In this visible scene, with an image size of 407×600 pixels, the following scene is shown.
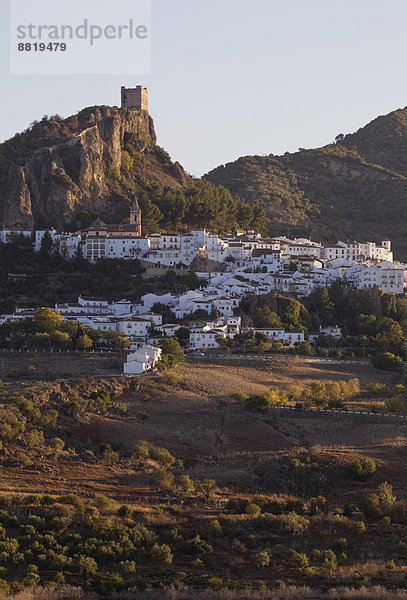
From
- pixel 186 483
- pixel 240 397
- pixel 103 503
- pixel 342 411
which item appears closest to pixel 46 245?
pixel 240 397

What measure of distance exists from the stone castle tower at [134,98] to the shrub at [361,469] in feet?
274

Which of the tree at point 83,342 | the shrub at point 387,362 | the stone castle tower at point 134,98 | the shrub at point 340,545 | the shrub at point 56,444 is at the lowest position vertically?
the shrub at point 340,545

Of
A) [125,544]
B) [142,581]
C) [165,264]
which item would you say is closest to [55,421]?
[125,544]

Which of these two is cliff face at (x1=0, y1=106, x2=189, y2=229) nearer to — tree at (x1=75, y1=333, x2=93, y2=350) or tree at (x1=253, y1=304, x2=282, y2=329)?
tree at (x1=253, y1=304, x2=282, y2=329)

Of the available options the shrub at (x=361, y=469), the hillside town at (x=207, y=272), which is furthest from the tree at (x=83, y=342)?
the shrub at (x=361, y=469)

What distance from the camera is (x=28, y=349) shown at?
67312 mm

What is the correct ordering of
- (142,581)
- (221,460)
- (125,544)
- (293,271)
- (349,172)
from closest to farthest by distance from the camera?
(142,581)
(125,544)
(221,460)
(293,271)
(349,172)

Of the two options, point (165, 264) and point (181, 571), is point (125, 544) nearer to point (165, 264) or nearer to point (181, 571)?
point (181, 571)

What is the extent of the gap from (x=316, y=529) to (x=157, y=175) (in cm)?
8247

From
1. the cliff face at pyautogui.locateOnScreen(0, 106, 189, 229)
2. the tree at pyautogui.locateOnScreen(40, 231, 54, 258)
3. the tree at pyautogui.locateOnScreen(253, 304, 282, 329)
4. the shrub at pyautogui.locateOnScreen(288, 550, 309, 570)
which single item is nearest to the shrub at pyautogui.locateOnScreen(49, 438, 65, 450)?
the shrub at pyautogui.locateOnScreen(288, 550, 309, 570)

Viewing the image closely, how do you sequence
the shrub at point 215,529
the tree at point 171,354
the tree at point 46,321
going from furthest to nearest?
the tree at point 46,321 < the tree at point 171,354 < the shrub at point 215,529

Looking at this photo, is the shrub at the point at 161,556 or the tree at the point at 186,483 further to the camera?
the tree at the point at 186,483

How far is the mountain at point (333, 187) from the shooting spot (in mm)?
128250

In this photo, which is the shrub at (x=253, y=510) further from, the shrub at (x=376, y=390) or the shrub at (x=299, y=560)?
the shrub at (x=376, y=390)
